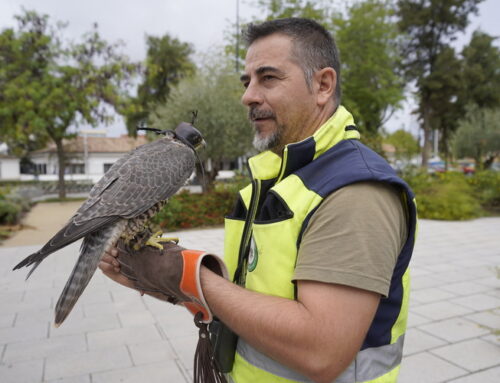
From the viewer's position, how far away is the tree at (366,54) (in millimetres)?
20344

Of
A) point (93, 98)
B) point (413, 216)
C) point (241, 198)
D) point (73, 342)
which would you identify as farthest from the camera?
point (93, 98)

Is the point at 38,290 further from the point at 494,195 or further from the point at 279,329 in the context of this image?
the point at 494,195

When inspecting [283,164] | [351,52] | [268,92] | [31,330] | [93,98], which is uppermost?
[351,52]

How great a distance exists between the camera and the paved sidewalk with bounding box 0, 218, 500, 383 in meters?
3.29

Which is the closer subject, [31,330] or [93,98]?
[31,330]

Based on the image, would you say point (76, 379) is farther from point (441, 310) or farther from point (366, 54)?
point (366, 54)

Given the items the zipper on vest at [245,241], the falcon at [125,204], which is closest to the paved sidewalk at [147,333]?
the falcon at [125,204]

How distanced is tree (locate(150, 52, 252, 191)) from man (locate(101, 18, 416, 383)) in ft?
45.3

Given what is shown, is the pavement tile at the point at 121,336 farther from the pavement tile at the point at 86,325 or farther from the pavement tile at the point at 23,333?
the pavement tile at the point at 23,333

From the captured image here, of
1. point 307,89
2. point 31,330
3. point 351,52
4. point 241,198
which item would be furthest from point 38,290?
point 351,52

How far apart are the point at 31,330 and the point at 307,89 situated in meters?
4.32

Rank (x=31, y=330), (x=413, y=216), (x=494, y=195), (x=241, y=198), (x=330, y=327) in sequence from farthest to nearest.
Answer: (x=494, y=195) → (x=31, y=330) → (x=241, y=198) → (x=413, y=216) → (x=330, y=327)

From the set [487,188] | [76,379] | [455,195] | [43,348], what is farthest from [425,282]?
[487,188]

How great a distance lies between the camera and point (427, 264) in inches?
265
